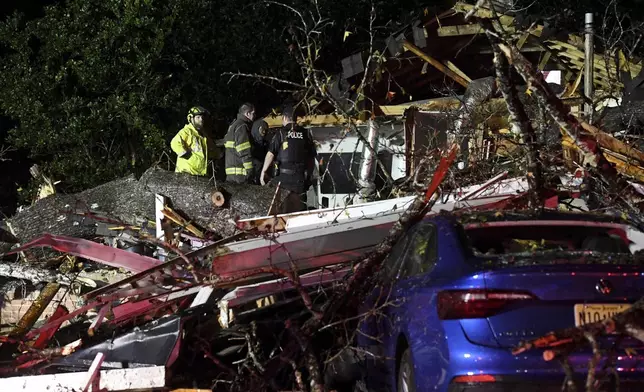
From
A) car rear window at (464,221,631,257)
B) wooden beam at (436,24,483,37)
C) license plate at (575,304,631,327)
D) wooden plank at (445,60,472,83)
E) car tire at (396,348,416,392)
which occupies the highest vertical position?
wooden beam at (436,24,483,37)

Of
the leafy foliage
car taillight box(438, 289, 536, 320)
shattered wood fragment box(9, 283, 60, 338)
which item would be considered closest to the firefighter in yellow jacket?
the leafy foliage

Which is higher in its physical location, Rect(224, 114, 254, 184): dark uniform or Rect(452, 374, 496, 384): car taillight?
Rect(224, 114, 254, 184): dark uniform

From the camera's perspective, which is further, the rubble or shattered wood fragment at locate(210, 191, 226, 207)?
shattered wood fragment at locate(210, 191, 226, 207)

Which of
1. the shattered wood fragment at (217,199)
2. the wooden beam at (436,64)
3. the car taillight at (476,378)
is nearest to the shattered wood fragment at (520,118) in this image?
the car taillight at (476,378)

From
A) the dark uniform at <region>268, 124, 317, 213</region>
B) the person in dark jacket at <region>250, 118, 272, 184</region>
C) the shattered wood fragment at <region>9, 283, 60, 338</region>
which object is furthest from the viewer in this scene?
the person in dark jacket at <region>250, 118, 272, 184</region>

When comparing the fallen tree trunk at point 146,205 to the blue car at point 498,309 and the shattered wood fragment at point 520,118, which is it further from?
the blue car at point 498,309

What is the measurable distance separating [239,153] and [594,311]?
791 centimetres

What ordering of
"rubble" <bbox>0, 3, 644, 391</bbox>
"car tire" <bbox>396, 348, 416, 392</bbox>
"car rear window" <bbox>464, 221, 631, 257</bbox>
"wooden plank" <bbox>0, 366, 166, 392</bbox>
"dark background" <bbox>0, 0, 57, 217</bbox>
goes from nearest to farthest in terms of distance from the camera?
"car tire" <bbox>396, 348, 416, 392</bbox>
"car rear window" <bbox>464, 221, 631, 257</bbox>
"wooden plank" <bbox>0, 366, 166, 392</bbox>
"rubble" <bbox>0, 3, 644, 391</bbox>
"dark background" <bbox>0, 0, 57, 217</bbox>

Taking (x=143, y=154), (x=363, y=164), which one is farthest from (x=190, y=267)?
(x=143, y=154)

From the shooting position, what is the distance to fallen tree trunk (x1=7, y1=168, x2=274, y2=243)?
10148mm

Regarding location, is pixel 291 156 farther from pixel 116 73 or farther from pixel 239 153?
pixel 116 73

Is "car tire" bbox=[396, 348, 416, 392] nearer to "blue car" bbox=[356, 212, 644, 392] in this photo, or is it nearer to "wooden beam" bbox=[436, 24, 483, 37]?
"blue car" bbox=[356, 212, 644, 392]

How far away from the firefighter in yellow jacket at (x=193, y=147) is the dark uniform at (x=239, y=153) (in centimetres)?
35

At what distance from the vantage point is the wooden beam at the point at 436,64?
13.1 metres
